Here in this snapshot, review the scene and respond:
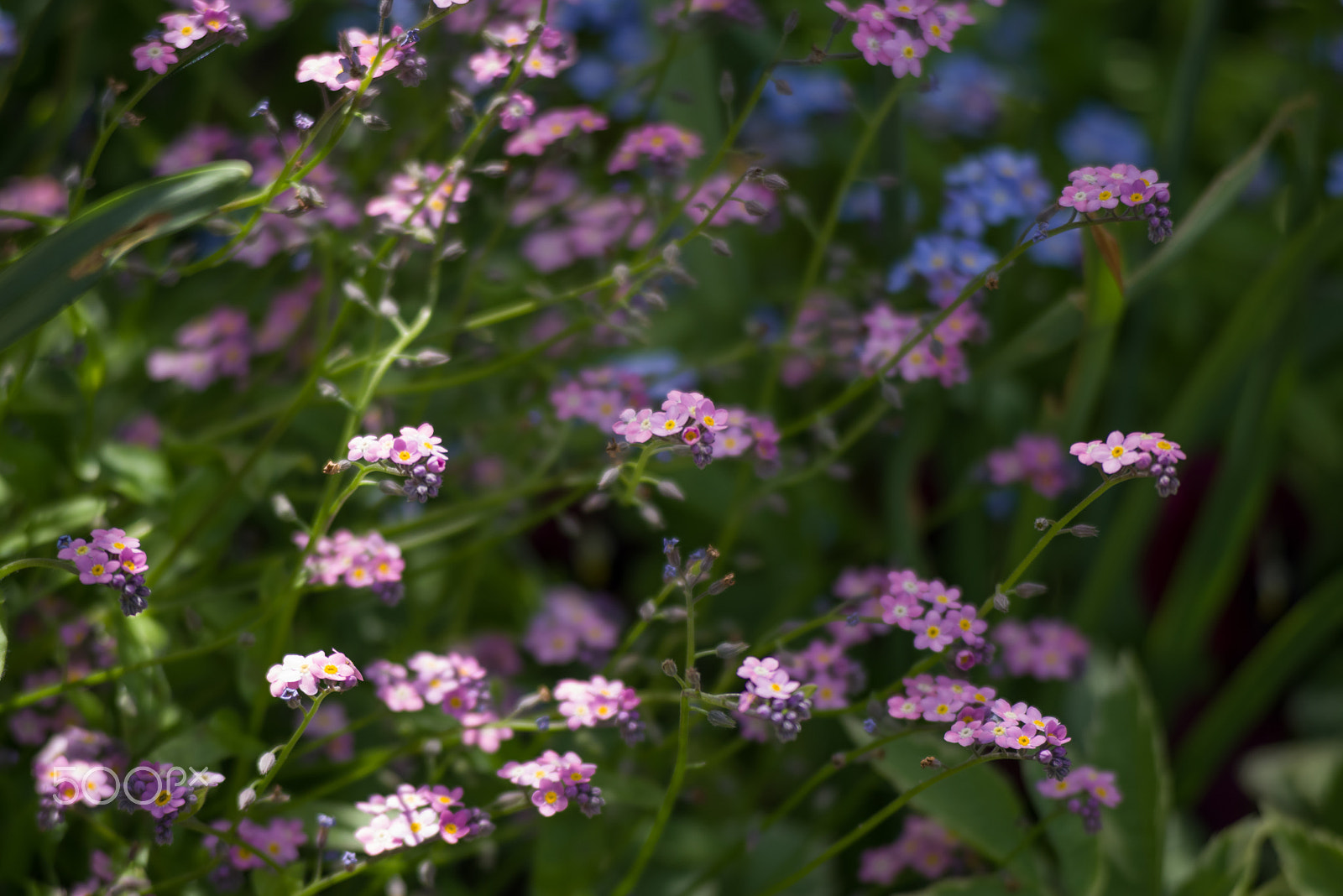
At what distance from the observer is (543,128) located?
3.16 ft

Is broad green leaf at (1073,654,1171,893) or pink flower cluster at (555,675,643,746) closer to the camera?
pink flower cluster at (555,675,643,746)

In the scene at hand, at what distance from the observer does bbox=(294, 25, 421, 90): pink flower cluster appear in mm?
771

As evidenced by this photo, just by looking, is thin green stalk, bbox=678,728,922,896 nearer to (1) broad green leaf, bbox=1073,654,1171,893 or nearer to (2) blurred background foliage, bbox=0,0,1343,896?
(2) blurred background foliage, bbox=0,0,1343,896

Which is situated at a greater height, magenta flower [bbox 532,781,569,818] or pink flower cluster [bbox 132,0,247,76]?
pink flower cluster [bbox 132,0,247,76]

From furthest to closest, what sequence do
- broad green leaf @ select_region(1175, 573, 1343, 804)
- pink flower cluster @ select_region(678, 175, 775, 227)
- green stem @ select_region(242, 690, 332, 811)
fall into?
broad green leaf @ select_region(1175, 573, 1343, 804)
pink flower cluster @ select_region(678, 175, 775, 227)
green stem @ select_region(242, 690, 332, 811)

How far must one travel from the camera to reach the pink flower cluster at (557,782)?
0.75 meters

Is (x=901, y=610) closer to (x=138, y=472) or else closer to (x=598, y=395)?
(x=598, y=395)

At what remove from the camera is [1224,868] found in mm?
1033

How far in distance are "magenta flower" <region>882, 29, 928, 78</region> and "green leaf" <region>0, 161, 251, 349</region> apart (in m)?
0.46

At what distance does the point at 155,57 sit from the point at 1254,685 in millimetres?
1184

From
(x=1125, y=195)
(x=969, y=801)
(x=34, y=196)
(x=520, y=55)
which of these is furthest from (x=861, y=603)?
(x=34, y=196)

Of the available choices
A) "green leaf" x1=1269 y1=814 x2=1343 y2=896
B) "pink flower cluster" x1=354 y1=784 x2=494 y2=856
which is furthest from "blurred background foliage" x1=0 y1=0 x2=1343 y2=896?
"pink flower cluster" x1=354 y1=784 x2=494 y2=856

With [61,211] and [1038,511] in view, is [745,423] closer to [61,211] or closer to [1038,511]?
[1038,511]

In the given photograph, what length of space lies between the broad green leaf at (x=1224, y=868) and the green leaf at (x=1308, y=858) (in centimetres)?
2
